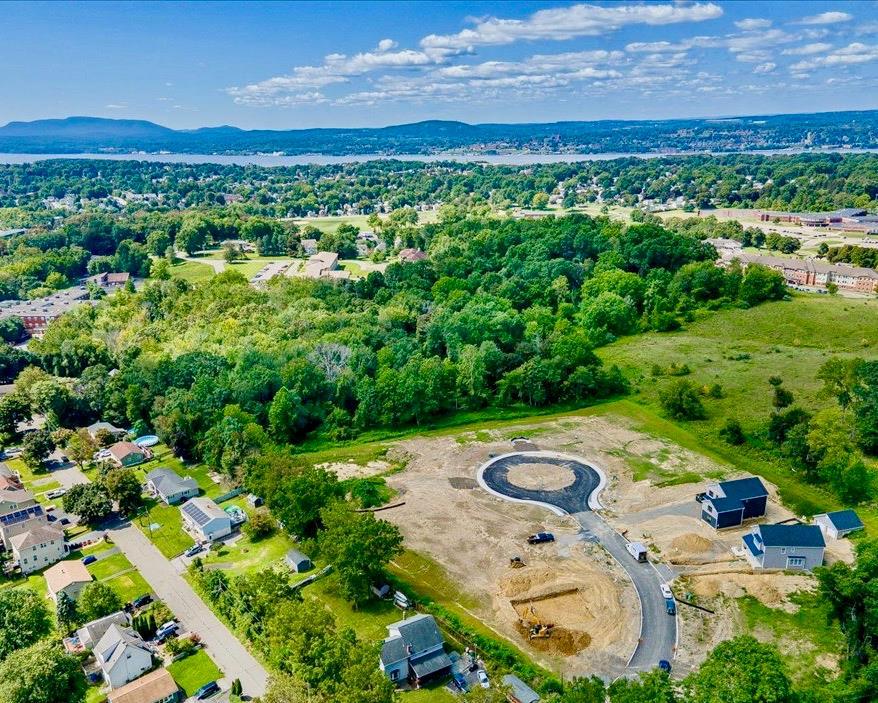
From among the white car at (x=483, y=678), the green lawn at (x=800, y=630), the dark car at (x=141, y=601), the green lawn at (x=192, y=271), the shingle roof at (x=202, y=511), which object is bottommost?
the dark car at (x=141, y=601)

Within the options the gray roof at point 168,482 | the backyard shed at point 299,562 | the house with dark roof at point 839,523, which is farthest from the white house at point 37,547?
the house with dark roof at point 839,523

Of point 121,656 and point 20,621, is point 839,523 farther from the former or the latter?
point 20,621

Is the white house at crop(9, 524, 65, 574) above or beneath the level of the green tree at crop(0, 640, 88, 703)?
beneath

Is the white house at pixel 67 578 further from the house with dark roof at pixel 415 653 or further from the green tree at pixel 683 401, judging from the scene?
the green tree at pixel 683 401

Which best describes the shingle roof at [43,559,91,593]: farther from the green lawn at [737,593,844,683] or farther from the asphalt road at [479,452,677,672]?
the green lawn at [737,593,844,683]

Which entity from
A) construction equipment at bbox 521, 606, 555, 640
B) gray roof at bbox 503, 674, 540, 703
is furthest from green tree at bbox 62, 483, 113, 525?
gray roof at bbox 503, 674, 540, 703

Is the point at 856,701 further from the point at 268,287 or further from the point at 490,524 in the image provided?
the point at 268,287
